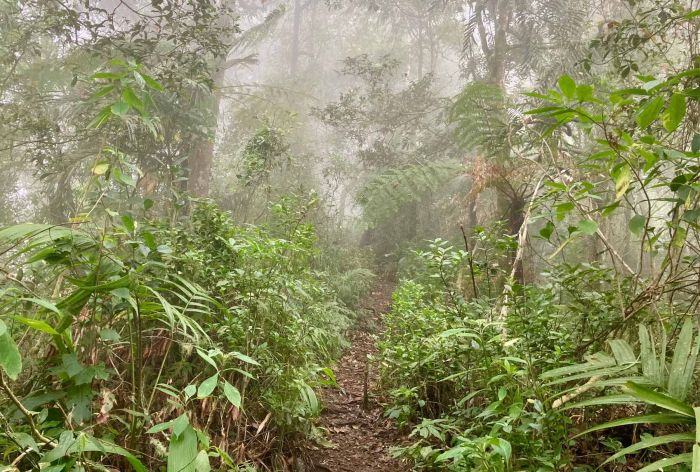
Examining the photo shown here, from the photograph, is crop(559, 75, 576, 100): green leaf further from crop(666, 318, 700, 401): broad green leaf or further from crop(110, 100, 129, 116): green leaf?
crop(110, 100, 129, 116): green leaf

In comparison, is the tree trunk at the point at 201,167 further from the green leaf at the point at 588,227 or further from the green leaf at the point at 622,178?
the green leaf at the point at 588,227

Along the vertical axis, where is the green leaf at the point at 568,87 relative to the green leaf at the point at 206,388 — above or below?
above

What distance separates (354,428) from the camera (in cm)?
385

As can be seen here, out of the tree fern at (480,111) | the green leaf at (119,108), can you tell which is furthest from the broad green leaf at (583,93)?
the tree fern at (480,111)

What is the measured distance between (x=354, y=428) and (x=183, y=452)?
101 inches

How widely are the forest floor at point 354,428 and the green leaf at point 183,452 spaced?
1710mm

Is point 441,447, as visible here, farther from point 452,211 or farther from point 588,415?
point 452,211

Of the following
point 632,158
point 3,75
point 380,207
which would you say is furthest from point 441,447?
point 3,75

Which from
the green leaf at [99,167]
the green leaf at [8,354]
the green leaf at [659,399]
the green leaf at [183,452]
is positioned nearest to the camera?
the green leaf at [8,354]

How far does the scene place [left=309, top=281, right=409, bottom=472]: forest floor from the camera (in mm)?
3207

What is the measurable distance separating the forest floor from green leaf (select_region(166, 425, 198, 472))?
5.61ft

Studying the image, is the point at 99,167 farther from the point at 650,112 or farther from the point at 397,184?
the point at 397,184

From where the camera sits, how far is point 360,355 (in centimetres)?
604

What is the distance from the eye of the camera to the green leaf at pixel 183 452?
4.90ft
